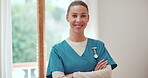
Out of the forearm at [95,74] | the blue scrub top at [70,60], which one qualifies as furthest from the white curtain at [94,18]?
the forearm at [95,74]

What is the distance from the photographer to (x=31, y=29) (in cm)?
207

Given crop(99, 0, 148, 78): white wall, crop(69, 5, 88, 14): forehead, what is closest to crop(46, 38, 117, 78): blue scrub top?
crop(69, 5, 88, 14): forehead

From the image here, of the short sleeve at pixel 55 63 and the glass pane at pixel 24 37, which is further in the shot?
the glass pane at pixel 24 37

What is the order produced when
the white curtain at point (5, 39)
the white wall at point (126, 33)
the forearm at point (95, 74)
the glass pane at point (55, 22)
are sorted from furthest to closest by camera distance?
the white wall at point (126, 33), the glass pane at point (55, 22), the white curtain at point (5, 39), the forearm at point (95, 74)

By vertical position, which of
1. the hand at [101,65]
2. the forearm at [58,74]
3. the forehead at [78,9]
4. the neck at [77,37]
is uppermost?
the forehead at [78,9]

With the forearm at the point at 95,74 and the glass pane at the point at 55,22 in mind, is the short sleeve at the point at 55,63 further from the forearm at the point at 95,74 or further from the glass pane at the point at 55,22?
the glass pane at the point at 55,22

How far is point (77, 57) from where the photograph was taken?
50.8 inches

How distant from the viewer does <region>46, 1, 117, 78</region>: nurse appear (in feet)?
4.10

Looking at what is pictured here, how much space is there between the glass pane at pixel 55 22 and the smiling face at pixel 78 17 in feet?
3.01

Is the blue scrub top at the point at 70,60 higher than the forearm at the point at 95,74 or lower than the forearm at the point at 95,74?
higher

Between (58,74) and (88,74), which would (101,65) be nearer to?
(88,74)

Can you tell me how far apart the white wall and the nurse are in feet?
3.24

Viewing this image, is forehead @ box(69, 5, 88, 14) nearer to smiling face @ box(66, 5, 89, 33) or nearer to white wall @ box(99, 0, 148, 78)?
smiling face @ box(66, 5, 89, 33)

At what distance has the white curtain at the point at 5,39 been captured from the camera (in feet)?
5.81
